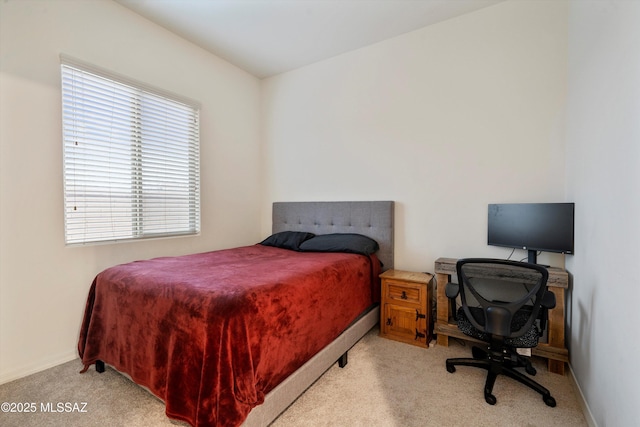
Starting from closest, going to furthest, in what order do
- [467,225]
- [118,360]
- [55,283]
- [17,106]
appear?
[118,360], [17,106], [55,283], [467,225]

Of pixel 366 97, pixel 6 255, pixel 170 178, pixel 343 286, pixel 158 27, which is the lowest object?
pixel 343 286

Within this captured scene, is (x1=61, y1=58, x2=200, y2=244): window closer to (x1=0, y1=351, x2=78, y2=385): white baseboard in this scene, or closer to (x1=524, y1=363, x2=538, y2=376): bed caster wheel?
(x1=0, y1=351, x2=78, y2=385): white baseboard

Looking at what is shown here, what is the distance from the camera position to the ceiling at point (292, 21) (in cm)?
247

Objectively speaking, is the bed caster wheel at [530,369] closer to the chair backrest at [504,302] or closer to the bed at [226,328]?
the chair backrest at [504,302]

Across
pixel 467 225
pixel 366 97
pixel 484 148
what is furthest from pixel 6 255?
pixel 484 148

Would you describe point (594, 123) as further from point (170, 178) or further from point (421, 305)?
point (170, 178)

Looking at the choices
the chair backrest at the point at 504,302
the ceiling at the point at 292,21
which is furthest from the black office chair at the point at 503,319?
the ceiling at the point at 292,21

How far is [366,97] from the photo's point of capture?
3145mm

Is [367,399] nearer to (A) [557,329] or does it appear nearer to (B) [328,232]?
Result: (A) [557,329]

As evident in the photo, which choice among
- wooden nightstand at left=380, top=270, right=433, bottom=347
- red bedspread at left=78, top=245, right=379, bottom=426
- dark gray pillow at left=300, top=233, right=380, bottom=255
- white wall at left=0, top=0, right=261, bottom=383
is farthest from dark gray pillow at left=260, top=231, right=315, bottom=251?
white wall at left=0, top=0, right=261, bottom=383

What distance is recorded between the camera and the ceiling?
2473 mm

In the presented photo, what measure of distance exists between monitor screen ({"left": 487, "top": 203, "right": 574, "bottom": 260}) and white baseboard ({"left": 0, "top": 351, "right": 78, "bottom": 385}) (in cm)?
360

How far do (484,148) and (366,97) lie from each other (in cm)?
136

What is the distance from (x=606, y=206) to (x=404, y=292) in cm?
148
